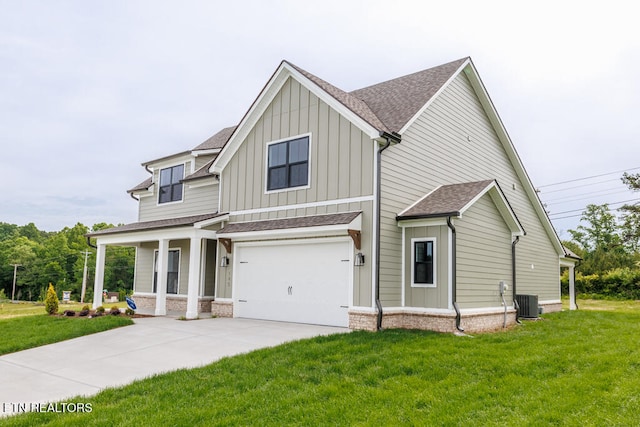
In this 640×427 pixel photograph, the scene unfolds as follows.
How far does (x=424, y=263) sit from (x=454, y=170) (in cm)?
437

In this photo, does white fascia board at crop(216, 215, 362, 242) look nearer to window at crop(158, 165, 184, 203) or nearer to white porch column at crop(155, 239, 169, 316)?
white porch column at crop(155, 239, 169, 316)

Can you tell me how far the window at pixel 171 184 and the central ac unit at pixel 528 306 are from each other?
12.4 meters

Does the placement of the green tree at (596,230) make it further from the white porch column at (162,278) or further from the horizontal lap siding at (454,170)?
the white porch column at (162,278)

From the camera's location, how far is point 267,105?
14.0 m

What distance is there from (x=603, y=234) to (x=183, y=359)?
2072 inches

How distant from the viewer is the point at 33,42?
16.6 metres

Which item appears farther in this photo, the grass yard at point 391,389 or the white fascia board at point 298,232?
the white fascia board at point 298,232

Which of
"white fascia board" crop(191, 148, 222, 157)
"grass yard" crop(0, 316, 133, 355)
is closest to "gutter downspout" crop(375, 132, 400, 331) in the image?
"grass yard" crop(0, 316, 133, 355)

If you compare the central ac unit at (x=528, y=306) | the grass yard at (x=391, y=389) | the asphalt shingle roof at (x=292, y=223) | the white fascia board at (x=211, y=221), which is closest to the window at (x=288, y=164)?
the asphalt shingle roof at (x=292, y=223)

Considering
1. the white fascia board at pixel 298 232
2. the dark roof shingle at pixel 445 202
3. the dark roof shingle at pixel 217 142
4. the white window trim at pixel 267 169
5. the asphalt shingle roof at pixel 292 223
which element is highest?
the dark roof shingle at pixel 217 142

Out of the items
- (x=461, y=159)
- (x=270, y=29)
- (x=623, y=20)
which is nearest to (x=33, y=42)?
(x=270, y=29)

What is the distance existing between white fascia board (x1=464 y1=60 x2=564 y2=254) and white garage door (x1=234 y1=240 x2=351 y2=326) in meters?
7.77

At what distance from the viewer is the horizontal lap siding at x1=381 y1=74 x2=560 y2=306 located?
11.8 metres

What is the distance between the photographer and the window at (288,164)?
12930 millimetres
